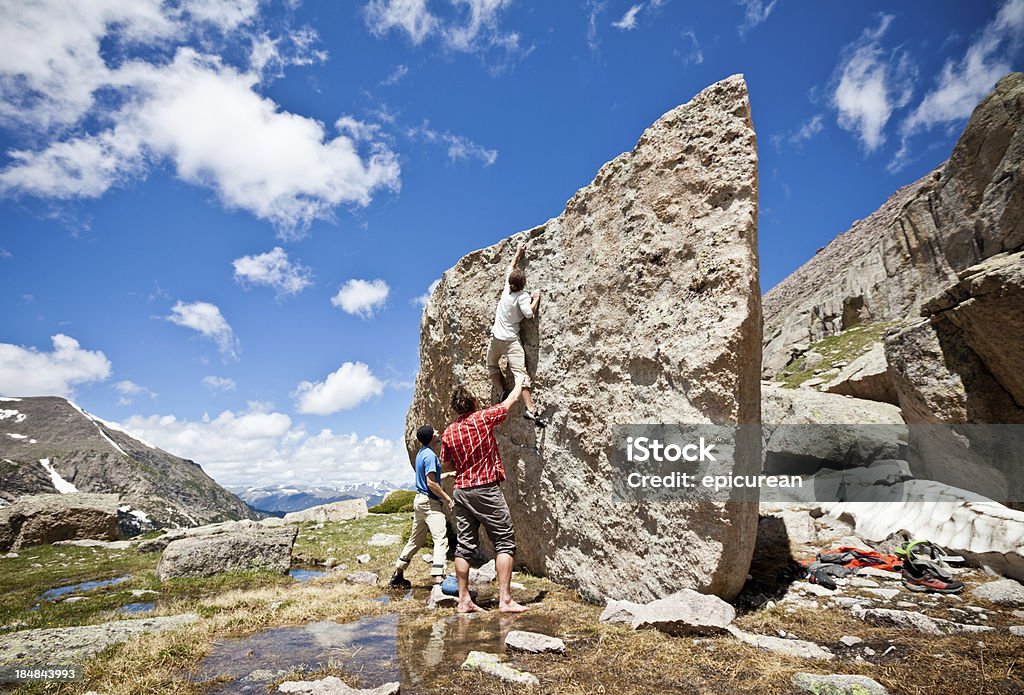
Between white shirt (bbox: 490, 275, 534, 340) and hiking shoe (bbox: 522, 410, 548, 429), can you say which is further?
white shirt (bbox: 490, 275, 534, 340)

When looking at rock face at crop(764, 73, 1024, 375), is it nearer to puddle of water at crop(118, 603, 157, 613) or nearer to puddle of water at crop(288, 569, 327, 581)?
puddle of water at crop(288, 569, 327, 581)

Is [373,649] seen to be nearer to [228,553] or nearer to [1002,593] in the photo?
[228,553]

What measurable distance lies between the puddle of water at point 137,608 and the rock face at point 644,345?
5448 mm

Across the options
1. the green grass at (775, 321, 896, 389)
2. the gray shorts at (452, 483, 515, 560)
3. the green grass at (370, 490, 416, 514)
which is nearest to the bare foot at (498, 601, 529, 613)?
the gray shorts at (452, 483, 515, 560)

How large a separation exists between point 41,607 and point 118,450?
529ft

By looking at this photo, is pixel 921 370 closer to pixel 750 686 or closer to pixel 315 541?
pixel 750 686

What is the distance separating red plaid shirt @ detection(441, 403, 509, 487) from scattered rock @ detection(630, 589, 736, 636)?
7.48 ft

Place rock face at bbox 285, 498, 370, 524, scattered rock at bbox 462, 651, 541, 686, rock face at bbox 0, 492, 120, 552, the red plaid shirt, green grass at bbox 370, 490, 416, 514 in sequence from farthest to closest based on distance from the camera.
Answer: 1. green grass at bbox 370, 490, 416, 514
2. rock face at bbox 285, 498, 370, 524
3. rock face at bbox 0, 492, 120, 552
4. the red plaid shirt
5. scattered rock at bbox 462, 651, 541, 686


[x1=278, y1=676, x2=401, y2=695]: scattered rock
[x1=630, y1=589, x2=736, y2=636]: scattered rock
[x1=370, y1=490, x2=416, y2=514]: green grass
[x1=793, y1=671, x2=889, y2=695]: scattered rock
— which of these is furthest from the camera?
[x1=370, y1=490, x2=416, y2=514]: green grass

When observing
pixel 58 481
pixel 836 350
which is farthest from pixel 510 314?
pixel 58 481

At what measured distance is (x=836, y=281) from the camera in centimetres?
5675

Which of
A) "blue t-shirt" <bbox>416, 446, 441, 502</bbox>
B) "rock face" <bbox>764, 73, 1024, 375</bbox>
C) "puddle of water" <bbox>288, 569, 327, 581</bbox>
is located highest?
"rock face" <bbox>764, 73, 1024, 375</bbox>

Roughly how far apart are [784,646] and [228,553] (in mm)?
9605

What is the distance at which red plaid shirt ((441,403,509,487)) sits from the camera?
6312 mm
